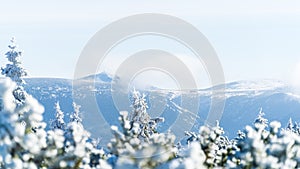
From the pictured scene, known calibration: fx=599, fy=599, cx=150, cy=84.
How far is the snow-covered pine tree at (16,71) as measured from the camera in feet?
110

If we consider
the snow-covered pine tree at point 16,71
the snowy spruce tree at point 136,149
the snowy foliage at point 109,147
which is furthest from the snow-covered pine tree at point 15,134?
the snow-covered pine tree at point 16,71

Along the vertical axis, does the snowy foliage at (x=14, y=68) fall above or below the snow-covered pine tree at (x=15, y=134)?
above

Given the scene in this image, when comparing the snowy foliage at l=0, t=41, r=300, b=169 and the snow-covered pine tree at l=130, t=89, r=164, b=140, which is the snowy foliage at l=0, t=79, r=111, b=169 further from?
the snow-covered pine tree at l=130, t=89, r=164, b=140

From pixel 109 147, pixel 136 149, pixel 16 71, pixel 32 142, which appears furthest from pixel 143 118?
pixel 32 142

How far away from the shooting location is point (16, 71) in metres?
33.6

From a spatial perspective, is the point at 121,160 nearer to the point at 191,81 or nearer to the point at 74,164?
the point at 74,164

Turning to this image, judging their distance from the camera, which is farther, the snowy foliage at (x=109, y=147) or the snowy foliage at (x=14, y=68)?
the snowy foliage at (x=14, y=68)

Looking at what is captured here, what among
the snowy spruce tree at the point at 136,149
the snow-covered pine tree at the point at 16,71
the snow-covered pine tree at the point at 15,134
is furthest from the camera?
the snow-covered pine tree at the point at 16,71

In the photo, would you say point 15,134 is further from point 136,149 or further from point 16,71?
point 16,71

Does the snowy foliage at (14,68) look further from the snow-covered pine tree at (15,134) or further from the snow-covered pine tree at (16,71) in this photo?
the snow-covered pine tree at (15,134)

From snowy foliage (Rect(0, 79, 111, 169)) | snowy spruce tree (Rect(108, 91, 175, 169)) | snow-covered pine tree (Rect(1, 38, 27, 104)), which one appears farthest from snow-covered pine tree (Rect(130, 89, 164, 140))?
snowy foliage (Rect(0, 79, 111, 169))

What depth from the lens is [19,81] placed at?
33844 millimetres

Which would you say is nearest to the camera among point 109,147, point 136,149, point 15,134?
point 15,134

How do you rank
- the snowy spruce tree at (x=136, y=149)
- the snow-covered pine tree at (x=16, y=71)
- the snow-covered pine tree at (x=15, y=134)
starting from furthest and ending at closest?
the snow-covered pine tree at (x=16, y=71) → the snowy spruce tree at (x=136, y=149) → the snow-covered pine tree at (x=15, y=134)
